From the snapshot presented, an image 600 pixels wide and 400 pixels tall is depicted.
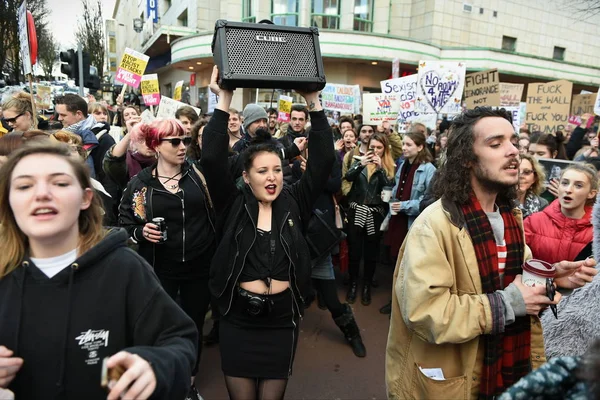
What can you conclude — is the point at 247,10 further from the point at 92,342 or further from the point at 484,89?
the point at 92,342

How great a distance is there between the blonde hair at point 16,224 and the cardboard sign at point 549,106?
809cm

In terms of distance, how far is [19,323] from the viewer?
1.31 metres

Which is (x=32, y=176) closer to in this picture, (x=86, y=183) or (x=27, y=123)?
(x=86, y=183)

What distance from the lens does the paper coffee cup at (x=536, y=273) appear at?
1753 mm

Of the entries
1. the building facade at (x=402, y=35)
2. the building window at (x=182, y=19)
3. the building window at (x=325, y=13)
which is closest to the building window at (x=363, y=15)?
the building facade at (x=402, y=35)

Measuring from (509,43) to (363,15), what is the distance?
11.1 meters

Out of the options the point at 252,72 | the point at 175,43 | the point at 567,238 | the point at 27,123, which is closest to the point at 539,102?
the point at 567,238

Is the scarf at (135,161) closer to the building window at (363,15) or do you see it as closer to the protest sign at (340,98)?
the protest sign at (340,98)

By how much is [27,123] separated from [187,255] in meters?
3.20

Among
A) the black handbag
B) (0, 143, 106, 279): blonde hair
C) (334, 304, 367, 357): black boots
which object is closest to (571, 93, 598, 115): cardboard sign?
(334, 304, 367, 357): black boots

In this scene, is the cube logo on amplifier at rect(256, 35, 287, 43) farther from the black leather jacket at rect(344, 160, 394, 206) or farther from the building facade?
the building facade

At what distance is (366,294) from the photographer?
5043mm

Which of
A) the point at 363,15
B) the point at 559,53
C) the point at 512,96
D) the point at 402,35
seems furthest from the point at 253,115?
the point at 559,53

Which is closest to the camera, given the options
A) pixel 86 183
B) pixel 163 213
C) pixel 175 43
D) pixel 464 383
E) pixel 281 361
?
pixel 86 183
